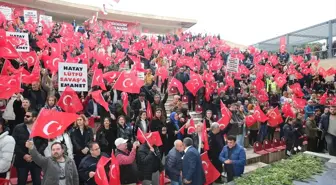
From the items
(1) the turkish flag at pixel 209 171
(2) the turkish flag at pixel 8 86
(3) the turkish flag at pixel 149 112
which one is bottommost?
(1) the turkish flag at pixel 209 171

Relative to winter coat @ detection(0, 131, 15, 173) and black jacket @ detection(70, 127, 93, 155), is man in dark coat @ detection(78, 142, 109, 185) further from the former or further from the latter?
winter coat @ detection(0, 131, 15, 173)

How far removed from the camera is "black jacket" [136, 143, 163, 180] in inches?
258

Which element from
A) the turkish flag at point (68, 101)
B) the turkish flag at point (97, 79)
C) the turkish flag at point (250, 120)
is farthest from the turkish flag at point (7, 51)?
the turkish flag at point (250, 120)

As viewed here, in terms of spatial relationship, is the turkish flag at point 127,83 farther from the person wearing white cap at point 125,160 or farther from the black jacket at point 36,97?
the person wearing white cap at point 125,160

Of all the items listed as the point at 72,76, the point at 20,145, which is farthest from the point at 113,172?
the point at 72,76

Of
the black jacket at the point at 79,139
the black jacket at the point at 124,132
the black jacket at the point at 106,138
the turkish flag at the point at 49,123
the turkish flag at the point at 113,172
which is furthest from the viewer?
the black jacket at the point at 124,132

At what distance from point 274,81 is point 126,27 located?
1831 centimetres

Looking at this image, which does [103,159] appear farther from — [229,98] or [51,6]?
[51,6]

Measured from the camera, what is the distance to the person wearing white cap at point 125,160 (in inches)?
262

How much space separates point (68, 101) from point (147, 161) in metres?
2.46

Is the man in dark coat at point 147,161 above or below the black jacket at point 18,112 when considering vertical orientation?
below

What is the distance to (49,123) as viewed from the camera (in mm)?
5074

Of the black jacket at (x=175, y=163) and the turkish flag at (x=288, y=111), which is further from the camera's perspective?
the turkish flag at (x=288, y=111)

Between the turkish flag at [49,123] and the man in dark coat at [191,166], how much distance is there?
233 centimetres
